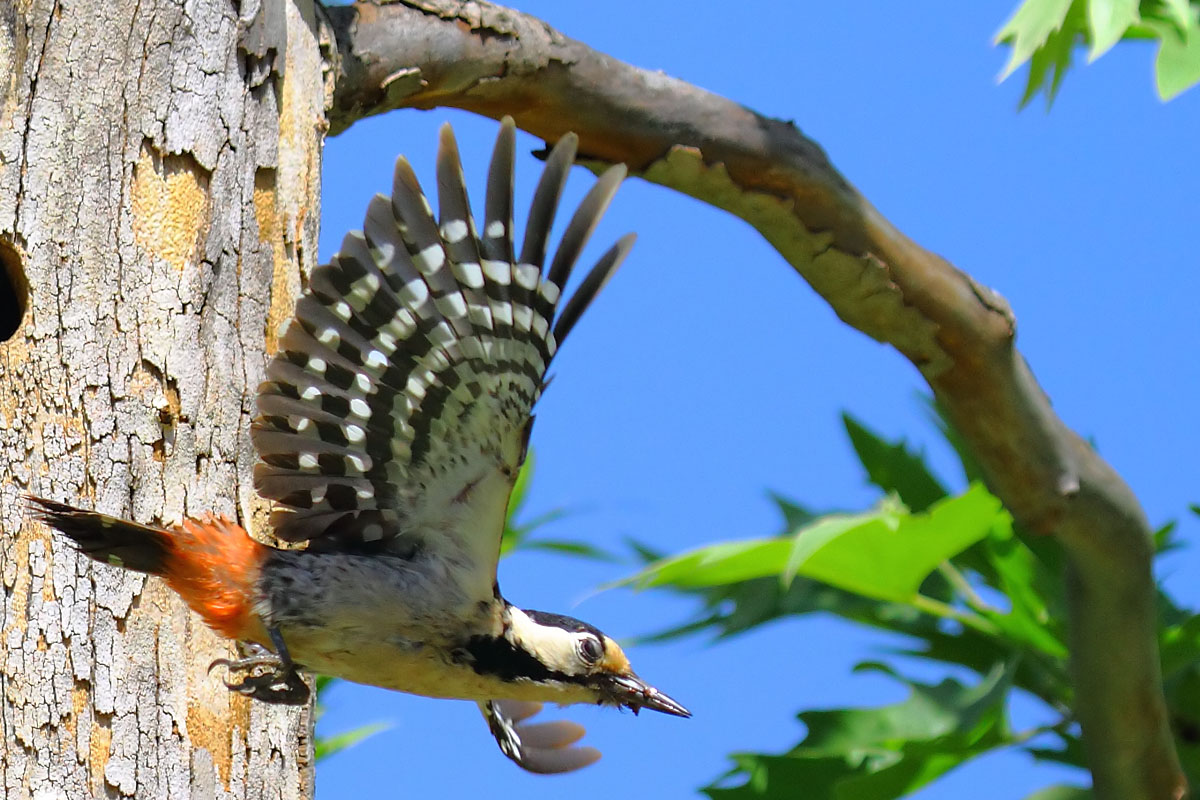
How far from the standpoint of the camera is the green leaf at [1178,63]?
2.85m

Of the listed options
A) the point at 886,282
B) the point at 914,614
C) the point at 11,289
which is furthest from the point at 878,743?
the point at 11,289

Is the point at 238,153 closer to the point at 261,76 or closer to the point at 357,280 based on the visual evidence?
the point at 261,76

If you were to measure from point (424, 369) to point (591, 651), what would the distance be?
0.53 m

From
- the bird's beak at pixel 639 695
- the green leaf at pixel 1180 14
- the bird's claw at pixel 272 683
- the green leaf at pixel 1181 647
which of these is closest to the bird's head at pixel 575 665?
the bird's beak at pixel 639 695

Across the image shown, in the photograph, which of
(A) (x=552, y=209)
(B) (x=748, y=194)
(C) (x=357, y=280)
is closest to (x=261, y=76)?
(C) (x=357, y=280)

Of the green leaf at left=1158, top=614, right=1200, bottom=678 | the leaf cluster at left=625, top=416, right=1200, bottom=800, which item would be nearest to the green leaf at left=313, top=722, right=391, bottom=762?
the leaf cluster at left=625, top=416, right=1200, bottom=800

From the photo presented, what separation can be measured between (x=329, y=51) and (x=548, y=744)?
1294 mm

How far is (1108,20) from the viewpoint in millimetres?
2713

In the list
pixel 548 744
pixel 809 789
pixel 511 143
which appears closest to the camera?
pixel 511 143

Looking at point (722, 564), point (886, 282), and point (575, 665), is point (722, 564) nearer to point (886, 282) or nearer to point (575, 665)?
point (886, 282)

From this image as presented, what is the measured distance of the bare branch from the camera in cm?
278

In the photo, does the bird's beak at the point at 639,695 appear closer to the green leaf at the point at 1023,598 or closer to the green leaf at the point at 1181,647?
the green leaf at the point at 1023,598

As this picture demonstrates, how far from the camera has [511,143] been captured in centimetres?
184

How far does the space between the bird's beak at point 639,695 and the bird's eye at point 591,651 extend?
53 mm
